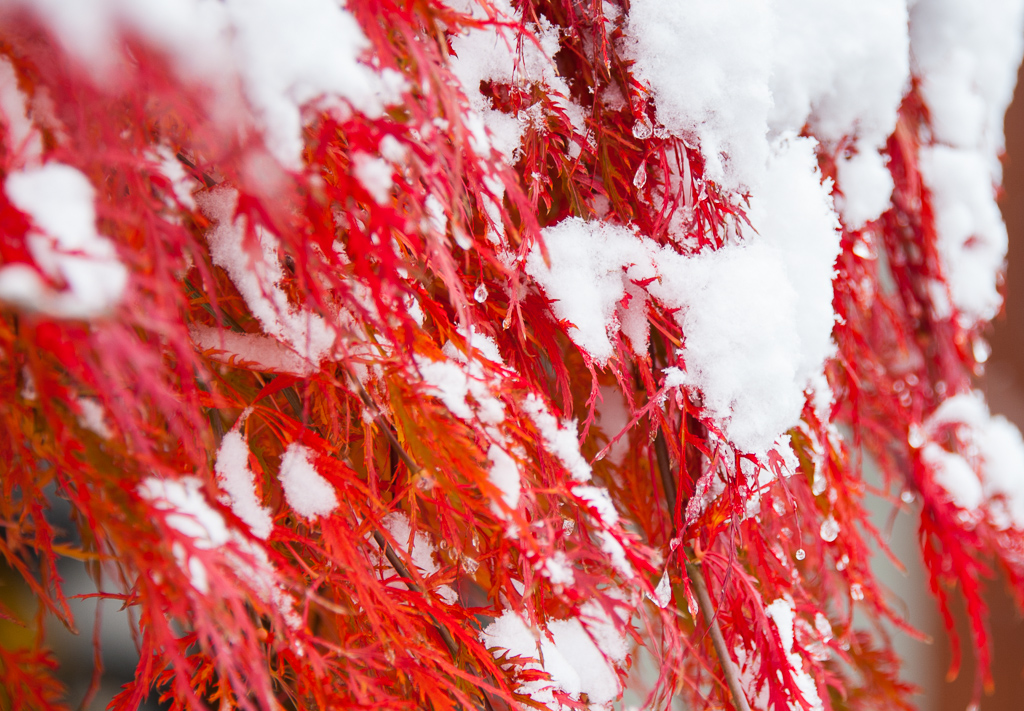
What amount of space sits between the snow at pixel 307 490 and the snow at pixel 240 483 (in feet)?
0.05

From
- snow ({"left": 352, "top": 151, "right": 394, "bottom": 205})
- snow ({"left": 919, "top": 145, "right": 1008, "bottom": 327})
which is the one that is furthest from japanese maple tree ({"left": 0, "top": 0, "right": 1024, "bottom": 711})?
snow ({"left": 919, "top": 145, "right": 1008, "bottom": 327})

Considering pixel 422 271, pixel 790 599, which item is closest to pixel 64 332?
pixel 422 271

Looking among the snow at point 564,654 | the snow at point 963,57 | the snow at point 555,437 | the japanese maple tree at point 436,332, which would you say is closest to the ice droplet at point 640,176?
the japanese maple tree at point 436,332

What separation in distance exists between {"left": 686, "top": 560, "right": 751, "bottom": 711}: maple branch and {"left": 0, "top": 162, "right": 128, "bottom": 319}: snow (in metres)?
0.36

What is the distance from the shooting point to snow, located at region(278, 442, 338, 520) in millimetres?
305

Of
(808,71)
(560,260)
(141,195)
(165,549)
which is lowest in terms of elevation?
(165,549)

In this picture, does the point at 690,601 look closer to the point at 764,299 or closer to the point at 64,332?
the point at 764,299

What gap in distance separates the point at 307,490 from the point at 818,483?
1.19 ft

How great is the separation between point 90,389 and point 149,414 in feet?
0.14

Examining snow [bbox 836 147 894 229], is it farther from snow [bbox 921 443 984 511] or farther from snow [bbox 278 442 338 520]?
snow [bbox 278 442 338 520]

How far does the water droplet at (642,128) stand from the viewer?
1.16 feet

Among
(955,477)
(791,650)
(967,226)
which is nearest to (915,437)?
(955,477)

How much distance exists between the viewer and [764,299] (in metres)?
0.35

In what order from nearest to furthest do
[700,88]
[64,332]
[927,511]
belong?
[64,332]
[700,88]
[927,511]
